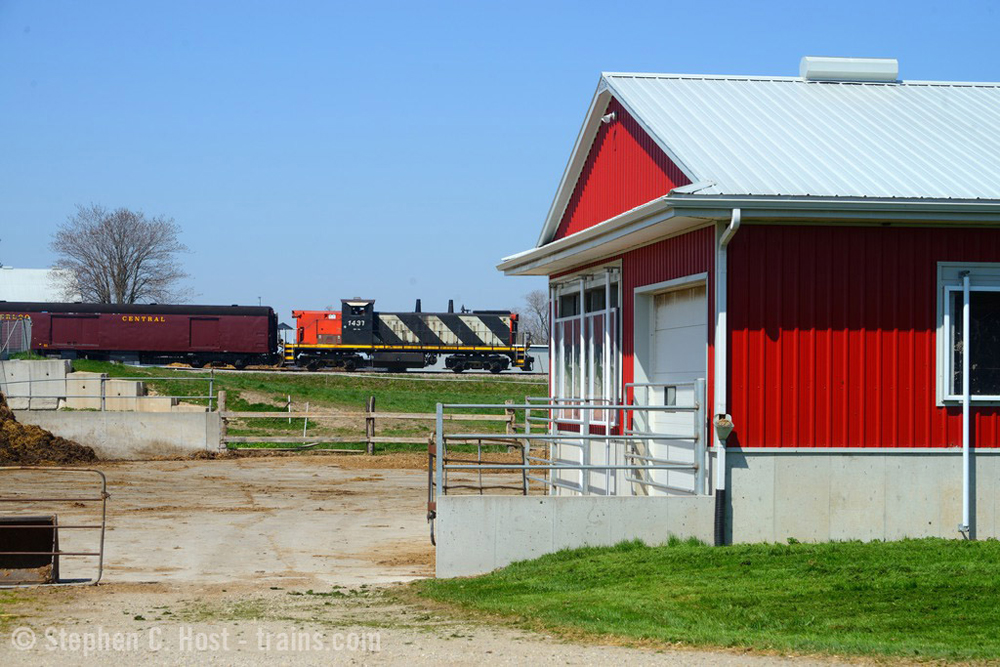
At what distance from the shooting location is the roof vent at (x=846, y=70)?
57.1 ft

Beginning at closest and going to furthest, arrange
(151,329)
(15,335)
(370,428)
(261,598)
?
(261,598) < (370,428) < (15,335) < (151,329)

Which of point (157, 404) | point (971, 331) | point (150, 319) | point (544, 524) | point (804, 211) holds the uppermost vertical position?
point (150, 319)

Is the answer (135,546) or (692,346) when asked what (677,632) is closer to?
(692,346)

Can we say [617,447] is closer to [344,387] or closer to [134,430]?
[134,430]

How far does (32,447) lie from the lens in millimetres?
28906

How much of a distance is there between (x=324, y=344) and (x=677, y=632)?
193 feet

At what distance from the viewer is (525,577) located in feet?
38.7

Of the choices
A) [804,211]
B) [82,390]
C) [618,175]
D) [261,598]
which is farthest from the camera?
[82,390]

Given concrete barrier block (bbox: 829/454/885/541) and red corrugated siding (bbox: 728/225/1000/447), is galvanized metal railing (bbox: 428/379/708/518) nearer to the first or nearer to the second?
red corrugated siding (bbox: 728/225/1000/447)

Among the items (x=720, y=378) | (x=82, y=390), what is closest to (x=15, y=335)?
(x=82, y=390)

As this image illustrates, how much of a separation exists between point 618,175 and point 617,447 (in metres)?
3.84

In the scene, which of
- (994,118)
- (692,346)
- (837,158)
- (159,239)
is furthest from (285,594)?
(159,239)

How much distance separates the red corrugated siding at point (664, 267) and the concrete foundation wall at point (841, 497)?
97 centimetres

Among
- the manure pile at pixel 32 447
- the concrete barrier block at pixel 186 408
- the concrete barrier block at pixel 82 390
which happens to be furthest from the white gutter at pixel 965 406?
the concrete barrier block at pixel 82 390
